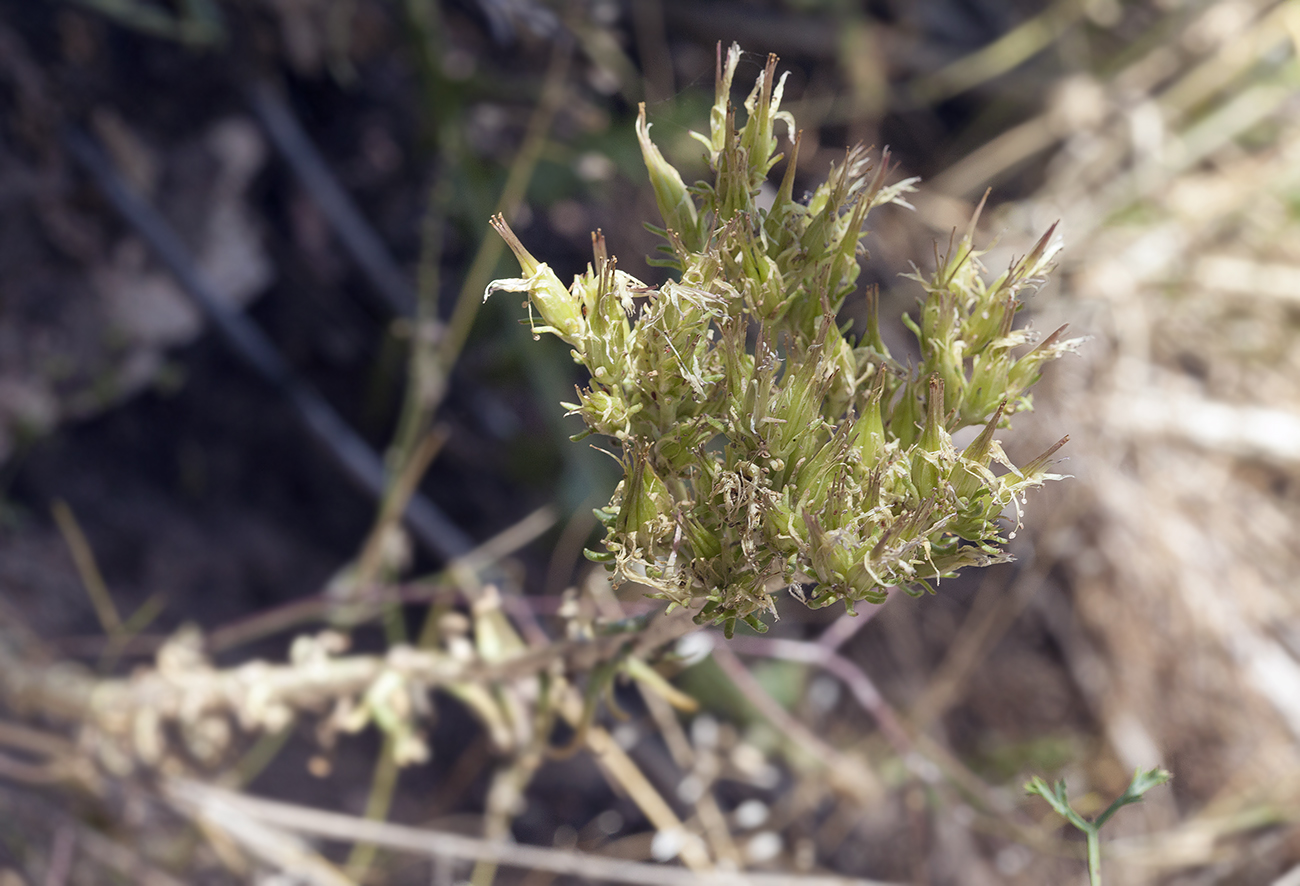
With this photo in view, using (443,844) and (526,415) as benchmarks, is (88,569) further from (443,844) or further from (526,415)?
(526,415)

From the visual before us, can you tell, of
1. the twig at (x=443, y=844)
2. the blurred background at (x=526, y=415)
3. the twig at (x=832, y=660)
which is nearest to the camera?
the twig at (x=443, y=844)

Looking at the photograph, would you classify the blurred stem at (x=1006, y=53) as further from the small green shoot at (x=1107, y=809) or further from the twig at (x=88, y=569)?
the twig at (x=88, y=569)

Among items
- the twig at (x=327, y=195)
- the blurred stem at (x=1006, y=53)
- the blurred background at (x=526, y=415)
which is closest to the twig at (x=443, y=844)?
the blurred background at (x=526, y=415)

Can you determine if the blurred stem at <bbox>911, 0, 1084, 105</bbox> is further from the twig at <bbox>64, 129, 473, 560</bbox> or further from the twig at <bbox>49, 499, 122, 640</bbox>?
the twig at <bbox>49, 499, 122, 640</bbox>

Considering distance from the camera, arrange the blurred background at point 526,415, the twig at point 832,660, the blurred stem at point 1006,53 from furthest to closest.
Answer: the blurred stem at point 1006,53
the blurred background at point 526,415
the twig at point 832,660

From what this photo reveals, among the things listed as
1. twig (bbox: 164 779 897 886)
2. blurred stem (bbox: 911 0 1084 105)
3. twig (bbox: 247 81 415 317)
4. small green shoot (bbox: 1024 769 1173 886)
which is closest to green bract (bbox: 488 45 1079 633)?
small green shoot (bbox: 1024 769 1173 886)

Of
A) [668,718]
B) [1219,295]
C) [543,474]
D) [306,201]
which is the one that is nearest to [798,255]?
[668,718]
